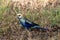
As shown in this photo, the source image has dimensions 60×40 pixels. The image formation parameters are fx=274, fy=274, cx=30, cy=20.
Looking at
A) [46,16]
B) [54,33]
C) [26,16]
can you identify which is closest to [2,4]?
[26,16]

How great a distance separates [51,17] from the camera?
5.25 m

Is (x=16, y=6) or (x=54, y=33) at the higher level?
(x=16, y=6)

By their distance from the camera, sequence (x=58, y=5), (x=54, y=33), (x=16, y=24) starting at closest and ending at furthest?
(x=54, y=33) → (x=16, y=24) → (x=58, y=5)

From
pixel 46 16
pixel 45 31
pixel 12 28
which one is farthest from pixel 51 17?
pixel 12 28

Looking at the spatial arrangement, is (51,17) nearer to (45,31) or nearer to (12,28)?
(45,31)

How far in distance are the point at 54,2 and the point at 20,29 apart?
105cm

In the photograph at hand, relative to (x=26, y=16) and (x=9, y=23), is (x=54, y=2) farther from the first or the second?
(x=9, y=23)

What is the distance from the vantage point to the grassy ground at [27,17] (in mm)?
4879

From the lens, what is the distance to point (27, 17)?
17.4ft

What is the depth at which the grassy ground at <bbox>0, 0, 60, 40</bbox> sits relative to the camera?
4879mm

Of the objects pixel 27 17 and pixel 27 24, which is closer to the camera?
pixel 27 24

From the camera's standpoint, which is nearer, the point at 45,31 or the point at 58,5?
the point at 45,31

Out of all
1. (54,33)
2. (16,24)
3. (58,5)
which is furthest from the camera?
(58,5)

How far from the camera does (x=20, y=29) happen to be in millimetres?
5086
